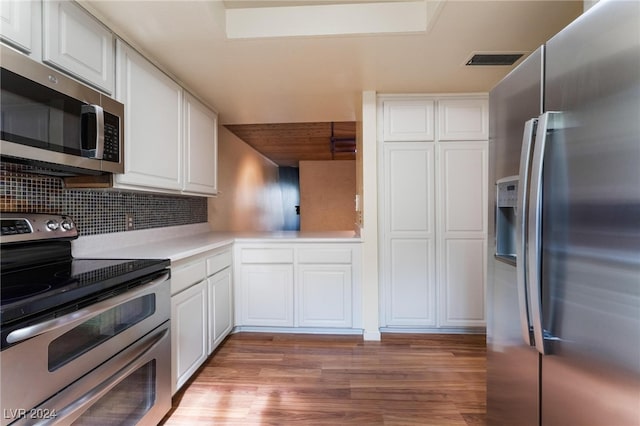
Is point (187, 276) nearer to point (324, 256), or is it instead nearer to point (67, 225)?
point (67, 225)

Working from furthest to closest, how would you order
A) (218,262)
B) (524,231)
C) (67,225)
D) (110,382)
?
(218,262), (67,225), (110,382), (524,231)

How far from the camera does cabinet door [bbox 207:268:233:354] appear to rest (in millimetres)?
2318

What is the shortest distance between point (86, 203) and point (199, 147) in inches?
41.1

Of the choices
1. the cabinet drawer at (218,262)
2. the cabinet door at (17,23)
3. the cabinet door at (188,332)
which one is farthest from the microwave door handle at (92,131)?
the cabinet drawer at (218,262)

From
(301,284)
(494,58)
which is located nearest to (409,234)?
(301,284)

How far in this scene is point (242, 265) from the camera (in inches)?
111

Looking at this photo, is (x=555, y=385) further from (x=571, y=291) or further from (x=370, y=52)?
(x=370, y=52)

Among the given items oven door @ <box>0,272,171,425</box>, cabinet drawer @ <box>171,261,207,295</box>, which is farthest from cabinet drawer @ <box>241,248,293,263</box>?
oven door @ <box>0,272,171,425</box>

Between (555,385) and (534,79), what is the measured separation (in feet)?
3.28

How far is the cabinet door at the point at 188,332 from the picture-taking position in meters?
1.80

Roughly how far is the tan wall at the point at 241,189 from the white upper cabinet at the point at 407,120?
223 cm

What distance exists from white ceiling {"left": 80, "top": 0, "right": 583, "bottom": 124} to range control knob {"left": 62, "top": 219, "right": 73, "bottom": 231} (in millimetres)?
1071

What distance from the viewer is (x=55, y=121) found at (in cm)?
132

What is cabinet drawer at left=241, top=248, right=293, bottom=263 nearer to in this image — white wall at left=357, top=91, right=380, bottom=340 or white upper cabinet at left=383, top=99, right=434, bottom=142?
white wall at left=357, top=91, right=380, bottom=340
